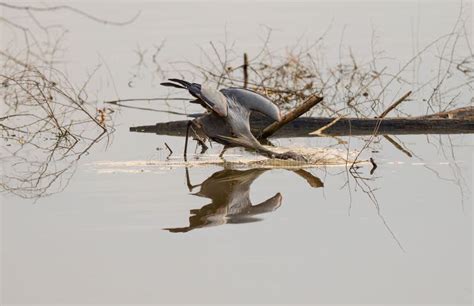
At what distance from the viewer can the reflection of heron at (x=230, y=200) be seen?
814 centimetres

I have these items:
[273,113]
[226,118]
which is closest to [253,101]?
[273,113]

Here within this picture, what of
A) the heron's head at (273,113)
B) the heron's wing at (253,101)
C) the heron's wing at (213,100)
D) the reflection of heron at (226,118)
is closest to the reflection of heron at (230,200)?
the reflection of heron at (226,118)

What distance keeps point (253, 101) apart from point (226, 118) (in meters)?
0.41

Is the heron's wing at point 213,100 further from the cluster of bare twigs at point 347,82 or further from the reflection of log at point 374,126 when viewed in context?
the cluster of bare twigs at point 347,82

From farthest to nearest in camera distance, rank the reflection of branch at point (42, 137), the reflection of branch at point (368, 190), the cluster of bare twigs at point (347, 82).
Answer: the cluster of bare twigs at point (347, 82), the reflection of branch at point (42, 137), the reflection of branch at point (368, 190)

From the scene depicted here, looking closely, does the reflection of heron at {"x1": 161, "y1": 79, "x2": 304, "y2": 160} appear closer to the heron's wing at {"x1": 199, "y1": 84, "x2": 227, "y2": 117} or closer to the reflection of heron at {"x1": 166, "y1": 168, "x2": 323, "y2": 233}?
the heron's wing at {"x1": 199, "y1": 84, "x2": 227, "y2": 117}

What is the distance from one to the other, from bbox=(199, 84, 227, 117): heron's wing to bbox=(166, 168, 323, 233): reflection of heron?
491 mm

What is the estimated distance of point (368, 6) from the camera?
2366 centimetres

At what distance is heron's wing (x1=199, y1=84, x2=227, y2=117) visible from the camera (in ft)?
32.4

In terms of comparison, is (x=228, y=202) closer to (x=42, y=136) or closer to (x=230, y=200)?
(x=230, y=200)

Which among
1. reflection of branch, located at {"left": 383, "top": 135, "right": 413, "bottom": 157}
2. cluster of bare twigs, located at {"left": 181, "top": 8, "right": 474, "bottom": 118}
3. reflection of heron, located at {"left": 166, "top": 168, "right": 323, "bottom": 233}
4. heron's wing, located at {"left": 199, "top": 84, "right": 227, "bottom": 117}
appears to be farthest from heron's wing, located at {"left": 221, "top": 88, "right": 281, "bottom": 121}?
cluster of bare twigs, located at {"left": 181, "top": 8, "right": 474, "bottom": 118}

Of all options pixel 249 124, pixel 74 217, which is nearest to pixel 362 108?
pixel 249 124

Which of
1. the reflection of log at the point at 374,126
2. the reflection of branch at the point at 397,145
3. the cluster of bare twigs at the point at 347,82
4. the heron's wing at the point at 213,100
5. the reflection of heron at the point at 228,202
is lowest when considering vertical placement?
the reflection of heron at the point at 228,202

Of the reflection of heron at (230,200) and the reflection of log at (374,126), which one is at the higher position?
the reflection of log at (374,126)
